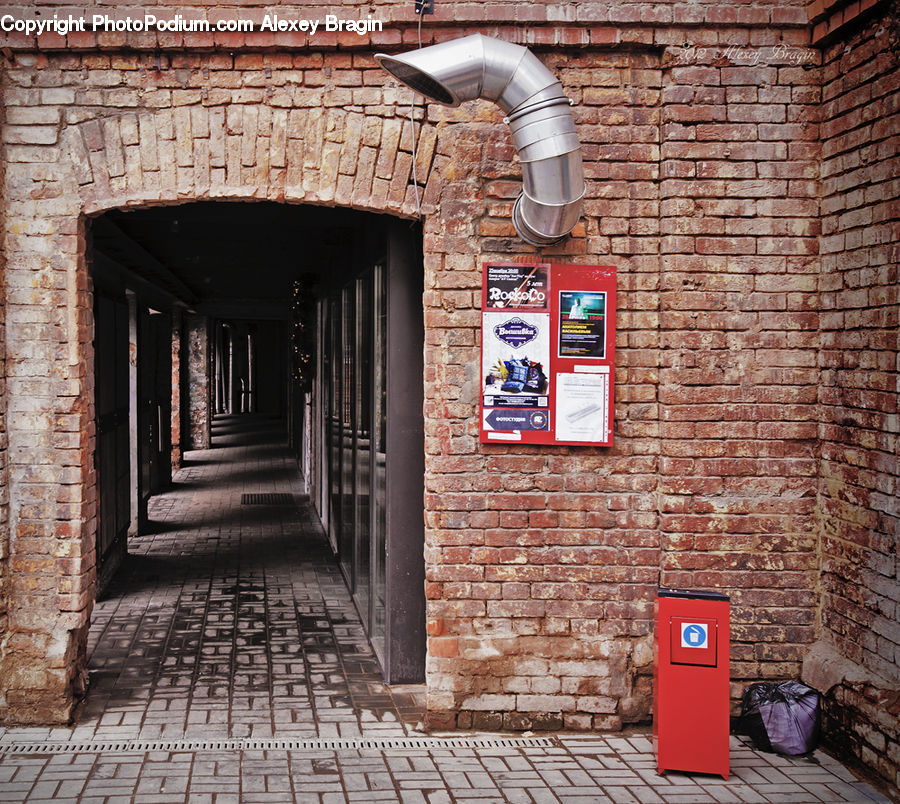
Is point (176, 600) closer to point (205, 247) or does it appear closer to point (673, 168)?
point (205, 247)

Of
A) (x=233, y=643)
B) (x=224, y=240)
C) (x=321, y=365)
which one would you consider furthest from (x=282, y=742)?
(x=321, y=365)

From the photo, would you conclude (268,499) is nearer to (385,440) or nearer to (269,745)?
(385,440)

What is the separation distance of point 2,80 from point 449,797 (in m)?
4.23

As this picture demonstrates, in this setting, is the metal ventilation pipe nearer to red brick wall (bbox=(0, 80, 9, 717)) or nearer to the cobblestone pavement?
red brick wall (bbox=(0, 80, 9, 717))

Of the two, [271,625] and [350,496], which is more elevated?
[350,496]

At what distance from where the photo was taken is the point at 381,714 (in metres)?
5.06

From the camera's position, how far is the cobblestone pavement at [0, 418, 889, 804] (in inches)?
163

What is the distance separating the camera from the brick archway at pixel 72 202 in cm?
475

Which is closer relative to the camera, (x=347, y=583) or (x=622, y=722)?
(x=622, y=722)

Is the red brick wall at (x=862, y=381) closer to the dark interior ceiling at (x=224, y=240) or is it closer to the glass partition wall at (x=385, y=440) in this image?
the glass partition wall at (x=385, y=440)

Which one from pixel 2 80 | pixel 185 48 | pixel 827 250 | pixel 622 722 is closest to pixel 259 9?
pixel 185 48

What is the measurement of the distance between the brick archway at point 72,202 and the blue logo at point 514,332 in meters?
0.76

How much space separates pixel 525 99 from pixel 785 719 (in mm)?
3390

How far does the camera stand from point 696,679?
4340 millimetres
